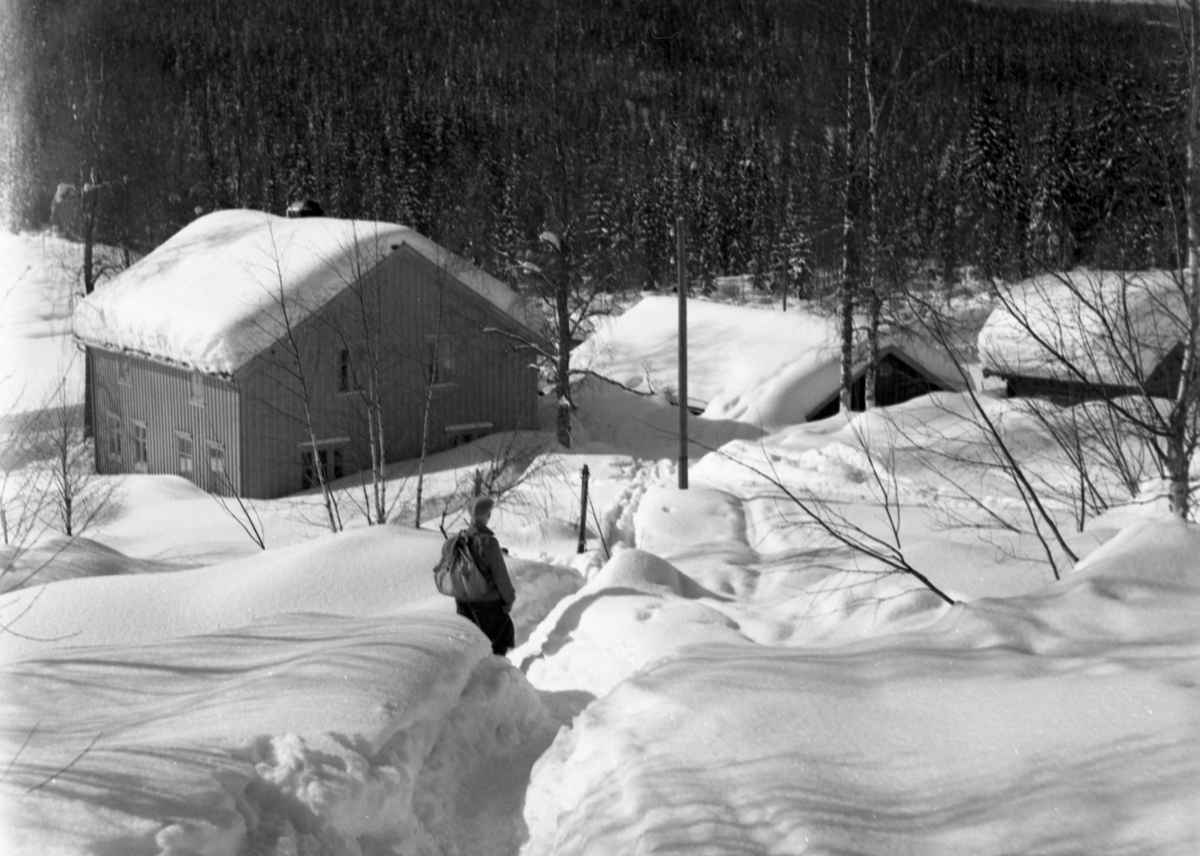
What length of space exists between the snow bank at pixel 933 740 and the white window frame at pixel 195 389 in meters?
20.5

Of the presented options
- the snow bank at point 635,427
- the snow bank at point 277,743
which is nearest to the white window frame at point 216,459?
the snow bank at point 635,427

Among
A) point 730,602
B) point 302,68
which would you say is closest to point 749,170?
point 302,68

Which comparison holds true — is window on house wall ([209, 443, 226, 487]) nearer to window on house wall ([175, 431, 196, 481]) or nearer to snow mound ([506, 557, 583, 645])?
window on house wall ([175, 431, 196, 481])

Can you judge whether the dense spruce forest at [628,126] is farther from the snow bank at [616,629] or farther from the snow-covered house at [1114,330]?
the snow bank at [616,629]

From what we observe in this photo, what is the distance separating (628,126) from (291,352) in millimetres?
67478

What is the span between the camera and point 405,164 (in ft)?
235

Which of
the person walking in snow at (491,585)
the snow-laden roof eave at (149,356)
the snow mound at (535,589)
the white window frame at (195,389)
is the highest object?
the person walking in snow at (491,585)

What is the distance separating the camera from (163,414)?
2619cm

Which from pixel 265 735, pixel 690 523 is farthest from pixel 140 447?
pixel 265 735

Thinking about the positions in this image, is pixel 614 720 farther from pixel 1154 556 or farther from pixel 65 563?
pixel 65 563

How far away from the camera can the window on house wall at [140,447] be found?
2719cm

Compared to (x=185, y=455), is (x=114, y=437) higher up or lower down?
lower down

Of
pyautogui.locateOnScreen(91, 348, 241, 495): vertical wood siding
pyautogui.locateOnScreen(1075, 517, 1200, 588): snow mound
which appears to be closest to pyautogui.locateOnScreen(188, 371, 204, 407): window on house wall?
pyautogui.locateOnScreen(91, 348, 241, 495): vertical wood siding

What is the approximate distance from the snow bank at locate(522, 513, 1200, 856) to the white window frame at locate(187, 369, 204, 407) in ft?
67.2
